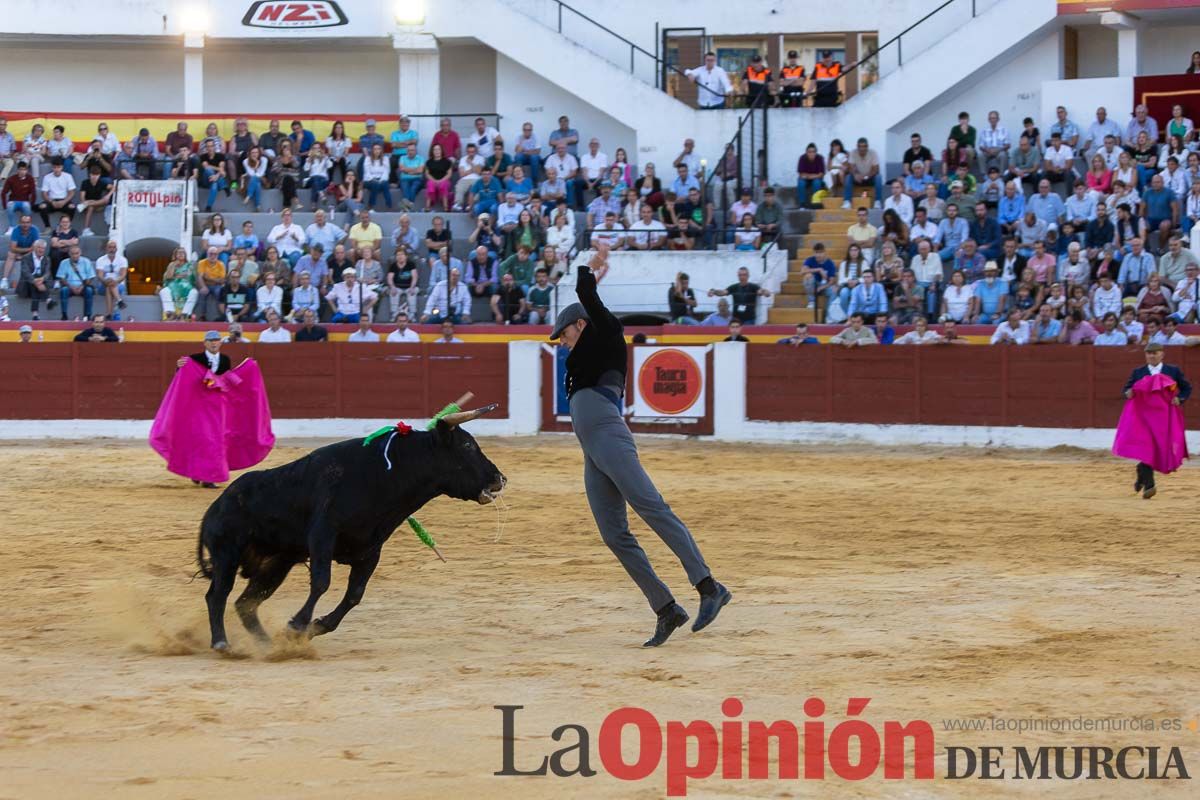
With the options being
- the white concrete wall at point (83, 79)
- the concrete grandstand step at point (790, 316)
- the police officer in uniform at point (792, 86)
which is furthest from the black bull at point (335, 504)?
the white concrete wall at point (83, 79)

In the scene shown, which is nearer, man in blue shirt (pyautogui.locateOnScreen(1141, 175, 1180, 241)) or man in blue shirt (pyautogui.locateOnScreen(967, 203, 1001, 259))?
man in blue shirt (pyautogui.locateOnScreen(1141, 175, 1180, 241))

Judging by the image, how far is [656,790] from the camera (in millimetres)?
4871

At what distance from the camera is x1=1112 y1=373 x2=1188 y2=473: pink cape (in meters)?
13.4

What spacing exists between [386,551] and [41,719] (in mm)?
4746

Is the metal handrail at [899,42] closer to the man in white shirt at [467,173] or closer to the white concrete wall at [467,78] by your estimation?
the man in white shirt at [467,173]

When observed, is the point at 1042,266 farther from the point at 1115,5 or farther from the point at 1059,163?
the point at 1115,5

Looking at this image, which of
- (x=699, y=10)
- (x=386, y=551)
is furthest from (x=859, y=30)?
(x=386, y=551)

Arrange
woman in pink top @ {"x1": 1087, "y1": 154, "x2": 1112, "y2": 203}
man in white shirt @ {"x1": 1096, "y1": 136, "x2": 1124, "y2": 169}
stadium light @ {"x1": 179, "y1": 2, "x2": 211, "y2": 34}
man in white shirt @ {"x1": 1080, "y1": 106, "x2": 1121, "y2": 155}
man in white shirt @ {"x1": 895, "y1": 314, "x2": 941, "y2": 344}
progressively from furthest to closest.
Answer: stadium light @ {"x1": 179, "y1": 2, "x2": 211, "y2": 34} < man in white shirt @ {"x1": 1080, "y1": 106, "x2": 1121, "y2": 155} < man in white shirt @ {"x1": 1096, "y1": 136, "x2": 1124, "y2": 169} < woman in pink top @ {"x1": 1087, "y1": 154, "x2": 1112, "y2": 203} < man in white shirt @ {"x1": 895, "y1": 314, "x2": 941, "y2": 344}

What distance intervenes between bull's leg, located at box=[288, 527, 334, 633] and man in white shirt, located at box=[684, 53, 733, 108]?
719 inches

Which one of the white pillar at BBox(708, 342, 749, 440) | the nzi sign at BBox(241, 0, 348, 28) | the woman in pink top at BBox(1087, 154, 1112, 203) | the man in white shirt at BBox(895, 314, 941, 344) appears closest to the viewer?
the man in white shirt at BBox(895, 314, 941, 344)

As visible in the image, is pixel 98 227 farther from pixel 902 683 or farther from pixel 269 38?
pixel 902 683

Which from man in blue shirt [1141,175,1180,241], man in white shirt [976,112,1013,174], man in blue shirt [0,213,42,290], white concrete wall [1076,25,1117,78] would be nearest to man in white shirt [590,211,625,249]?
man in white shirt [976,112,1013,174]

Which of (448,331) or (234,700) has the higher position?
(448,331)

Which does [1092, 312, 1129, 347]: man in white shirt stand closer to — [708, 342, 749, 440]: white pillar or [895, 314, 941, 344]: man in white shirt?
[895, 314, 941, 344]: man in white shirt
